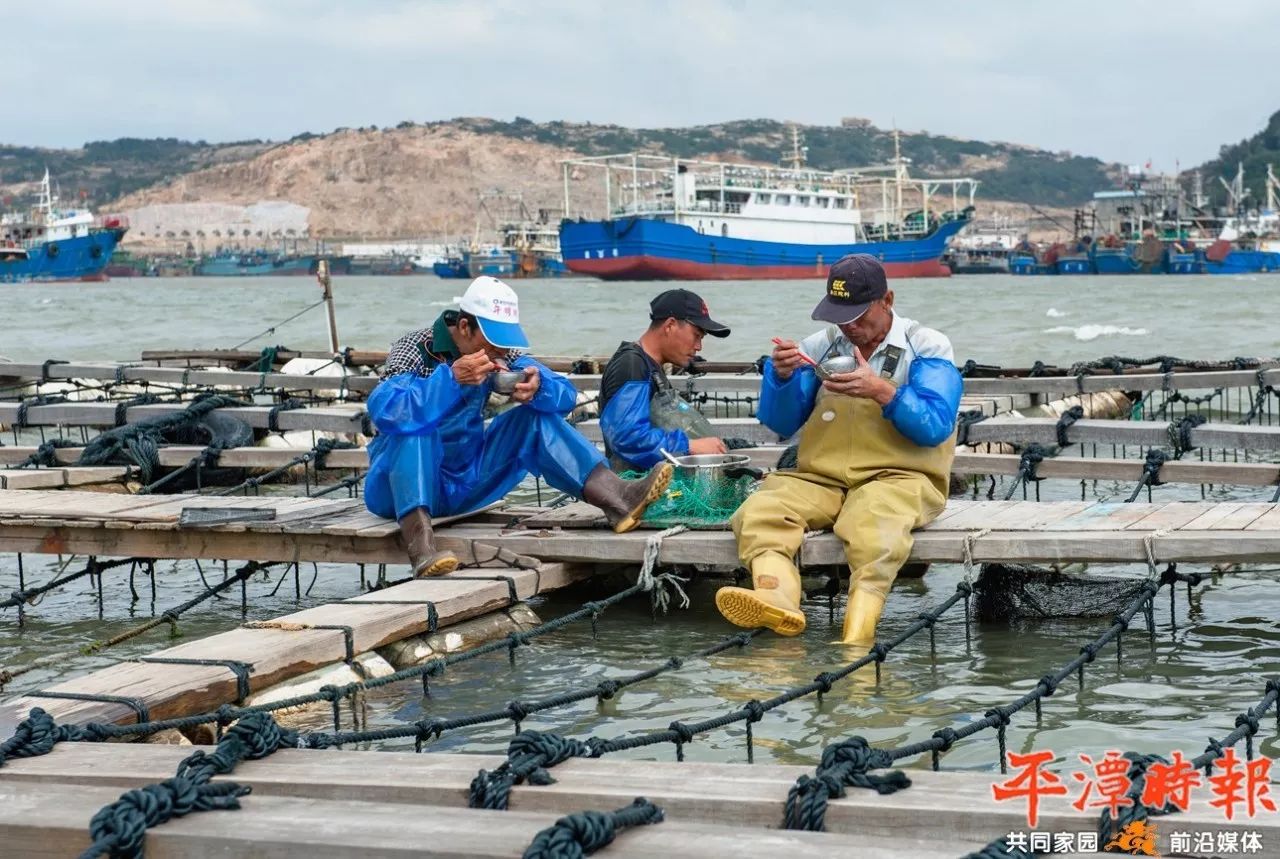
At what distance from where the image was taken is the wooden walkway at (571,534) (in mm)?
6273

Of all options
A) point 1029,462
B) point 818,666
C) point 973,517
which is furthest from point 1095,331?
point 818,666

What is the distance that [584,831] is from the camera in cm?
315

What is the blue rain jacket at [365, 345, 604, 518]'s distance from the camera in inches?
260

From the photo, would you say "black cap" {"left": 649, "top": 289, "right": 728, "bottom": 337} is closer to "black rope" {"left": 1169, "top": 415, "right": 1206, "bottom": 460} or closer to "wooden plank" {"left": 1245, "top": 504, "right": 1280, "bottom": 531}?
"wooden plank" {"left": 1245, "top": 504, "right": 1280, "bottom": 531}

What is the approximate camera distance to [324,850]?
10.6 feet

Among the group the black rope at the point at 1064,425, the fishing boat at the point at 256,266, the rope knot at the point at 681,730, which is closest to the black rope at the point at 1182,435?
the black rope at the point at 1064,425

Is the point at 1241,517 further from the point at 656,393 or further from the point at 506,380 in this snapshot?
the point at 506,380

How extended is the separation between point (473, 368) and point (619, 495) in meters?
Result: 0.92

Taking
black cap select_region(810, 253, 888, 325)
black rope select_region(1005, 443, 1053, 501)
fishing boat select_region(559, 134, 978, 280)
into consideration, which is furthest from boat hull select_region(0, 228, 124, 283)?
black cap select_region(810, 253, 888, 325)

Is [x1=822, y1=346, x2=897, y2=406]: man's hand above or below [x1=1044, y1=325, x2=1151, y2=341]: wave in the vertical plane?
above

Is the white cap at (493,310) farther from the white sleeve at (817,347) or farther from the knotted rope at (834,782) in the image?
the knotted rope at (834,782)

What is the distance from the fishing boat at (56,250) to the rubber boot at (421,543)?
9106cm

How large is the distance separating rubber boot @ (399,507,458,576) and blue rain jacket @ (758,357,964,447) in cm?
150

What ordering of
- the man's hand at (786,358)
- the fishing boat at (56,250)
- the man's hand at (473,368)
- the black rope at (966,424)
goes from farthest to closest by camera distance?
1. the fishing boat at (56,250)
2. the black rope at (966,424)
3. the man's hand at (473,368)
4. the man's hand at (786,358)
